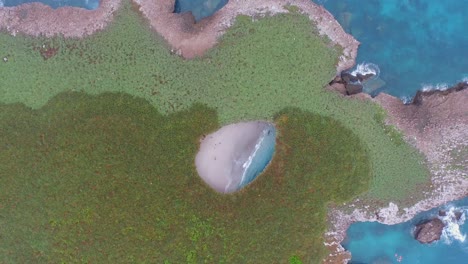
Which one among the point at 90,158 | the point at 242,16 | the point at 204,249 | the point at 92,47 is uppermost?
the point at 242,16

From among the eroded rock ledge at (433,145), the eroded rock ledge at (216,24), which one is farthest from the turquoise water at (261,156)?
the eroded rock ledge at (216,24)

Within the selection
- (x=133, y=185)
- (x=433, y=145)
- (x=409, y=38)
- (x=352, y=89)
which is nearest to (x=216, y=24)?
(x=352, y=89)

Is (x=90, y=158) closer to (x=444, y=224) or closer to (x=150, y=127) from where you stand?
(x=150, y=127)

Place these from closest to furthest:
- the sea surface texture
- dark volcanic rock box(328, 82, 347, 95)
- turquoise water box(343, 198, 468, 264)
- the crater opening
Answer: the crater opening
dark volcanic rock box(328, 82, 347, 95)
the sea surface texture
turquoise water box(343, 198, 468, 264)

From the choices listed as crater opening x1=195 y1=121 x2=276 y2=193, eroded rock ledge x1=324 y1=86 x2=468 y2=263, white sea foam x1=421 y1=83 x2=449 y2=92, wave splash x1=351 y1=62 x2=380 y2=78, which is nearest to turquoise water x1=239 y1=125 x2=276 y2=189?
crater opening x1=195 y1=121 x2=276 y2=193

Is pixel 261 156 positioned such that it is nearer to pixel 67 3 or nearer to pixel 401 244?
pixel 401 244

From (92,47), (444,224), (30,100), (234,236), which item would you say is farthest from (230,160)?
(444,224)

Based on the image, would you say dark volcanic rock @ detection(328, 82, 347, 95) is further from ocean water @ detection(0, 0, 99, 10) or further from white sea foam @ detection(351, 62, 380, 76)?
ocean water @ detection(0, 0, 99, 10)
